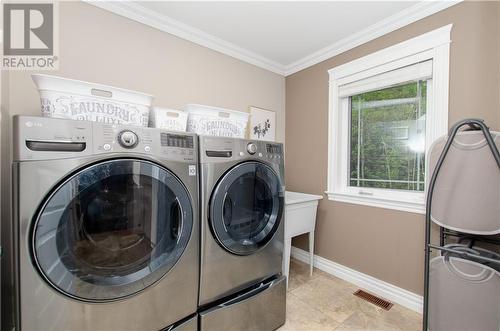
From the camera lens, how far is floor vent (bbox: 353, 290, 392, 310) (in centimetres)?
182

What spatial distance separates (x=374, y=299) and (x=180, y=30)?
9.47ft

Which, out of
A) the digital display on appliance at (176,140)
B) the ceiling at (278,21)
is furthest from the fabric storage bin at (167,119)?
the ceiling at (278,21)

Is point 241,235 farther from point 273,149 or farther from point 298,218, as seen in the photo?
point 298,218

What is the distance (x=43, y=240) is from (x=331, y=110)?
2.36 metres

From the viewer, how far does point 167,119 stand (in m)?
1.35

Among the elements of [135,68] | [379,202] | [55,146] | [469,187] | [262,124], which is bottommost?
[379,202]

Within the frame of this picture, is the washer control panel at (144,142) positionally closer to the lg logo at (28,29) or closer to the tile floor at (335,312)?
the lg logo at (28,29)

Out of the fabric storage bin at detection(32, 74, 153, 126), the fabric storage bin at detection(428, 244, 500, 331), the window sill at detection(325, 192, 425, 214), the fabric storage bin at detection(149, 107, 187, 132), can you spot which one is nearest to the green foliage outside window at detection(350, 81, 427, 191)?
the window sill at detection(325, 192, 425, 214)

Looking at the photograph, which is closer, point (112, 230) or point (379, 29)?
point (112, 230)

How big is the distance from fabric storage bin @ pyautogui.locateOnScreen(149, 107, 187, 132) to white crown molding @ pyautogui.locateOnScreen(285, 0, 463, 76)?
1739 mm

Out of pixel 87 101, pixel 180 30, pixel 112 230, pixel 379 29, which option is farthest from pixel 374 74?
pixel 112 230

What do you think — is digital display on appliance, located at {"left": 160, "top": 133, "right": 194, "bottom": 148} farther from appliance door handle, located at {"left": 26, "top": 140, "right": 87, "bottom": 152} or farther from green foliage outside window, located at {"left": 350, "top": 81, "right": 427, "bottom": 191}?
green foliage outside window, located at {"left": 350, "top": 81, "right": 427, "bottom": 191}

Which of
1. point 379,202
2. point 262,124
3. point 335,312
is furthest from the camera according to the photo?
point 262,124

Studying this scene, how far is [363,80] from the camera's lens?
2.09 meters
